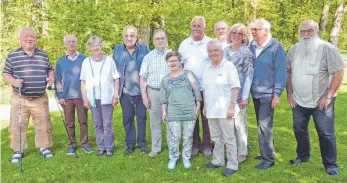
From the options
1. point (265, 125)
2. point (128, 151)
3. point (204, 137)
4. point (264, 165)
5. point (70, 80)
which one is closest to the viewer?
point (265, 125)

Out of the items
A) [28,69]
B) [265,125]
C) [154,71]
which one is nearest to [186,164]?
[265,125]

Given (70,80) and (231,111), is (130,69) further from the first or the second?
(231,111)

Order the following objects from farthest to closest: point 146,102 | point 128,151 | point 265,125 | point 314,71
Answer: point 128,151 → point 146,102 → point 265,125 → point 314,71

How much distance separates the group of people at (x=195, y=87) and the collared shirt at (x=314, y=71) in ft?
0.04

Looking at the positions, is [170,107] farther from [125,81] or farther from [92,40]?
[92,40]

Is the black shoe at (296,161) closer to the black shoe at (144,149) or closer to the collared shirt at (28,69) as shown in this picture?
the black shoe at (144,149)

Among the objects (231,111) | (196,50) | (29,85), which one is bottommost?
(231,111)

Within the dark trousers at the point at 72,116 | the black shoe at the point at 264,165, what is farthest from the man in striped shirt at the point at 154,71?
the black shoe at the point at 264,165

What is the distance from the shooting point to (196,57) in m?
5.39

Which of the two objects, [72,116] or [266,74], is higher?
[266,74]

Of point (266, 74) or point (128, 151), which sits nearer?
point (266, 74)

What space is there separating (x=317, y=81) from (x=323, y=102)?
0.28 meters

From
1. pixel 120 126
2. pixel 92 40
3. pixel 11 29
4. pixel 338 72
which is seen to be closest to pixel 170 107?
pixel 92 40

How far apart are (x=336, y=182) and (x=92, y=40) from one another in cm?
390
